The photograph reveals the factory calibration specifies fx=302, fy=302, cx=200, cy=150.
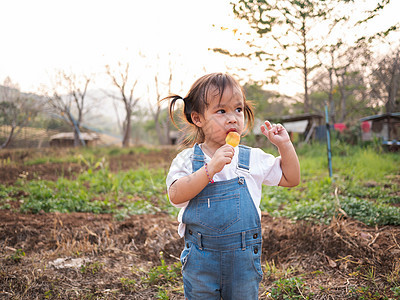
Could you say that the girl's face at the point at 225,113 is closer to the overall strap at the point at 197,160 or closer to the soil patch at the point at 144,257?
the overall strap at the point at 197,160

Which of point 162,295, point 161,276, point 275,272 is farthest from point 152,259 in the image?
Answer: point 275,272

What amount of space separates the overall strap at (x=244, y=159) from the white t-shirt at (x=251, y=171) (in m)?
0.02

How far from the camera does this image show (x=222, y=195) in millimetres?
1214

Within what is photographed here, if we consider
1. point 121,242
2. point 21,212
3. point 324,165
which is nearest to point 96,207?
point 21,212

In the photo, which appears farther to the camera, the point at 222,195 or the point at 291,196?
the point at 291,196

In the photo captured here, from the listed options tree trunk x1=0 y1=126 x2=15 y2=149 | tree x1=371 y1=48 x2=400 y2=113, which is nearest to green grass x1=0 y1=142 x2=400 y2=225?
tree trunk x1=0 y1=126 x2=15 y2=149

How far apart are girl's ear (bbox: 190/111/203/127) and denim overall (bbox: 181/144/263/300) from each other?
303 mm

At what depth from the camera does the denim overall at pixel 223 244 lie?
1188 millimetres

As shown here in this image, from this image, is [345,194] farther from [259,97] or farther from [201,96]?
[259,97]

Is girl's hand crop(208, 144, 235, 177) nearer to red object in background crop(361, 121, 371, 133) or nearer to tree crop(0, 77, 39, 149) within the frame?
tree crop(0, 77, 39, 149)

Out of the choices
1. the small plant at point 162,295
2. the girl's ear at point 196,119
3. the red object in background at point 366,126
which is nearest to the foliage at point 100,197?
the small plant at point 162,295

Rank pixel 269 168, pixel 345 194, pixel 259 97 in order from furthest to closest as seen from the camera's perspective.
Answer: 1. pixel 259 97
2. pixel 345 194
3. pixel 269 168

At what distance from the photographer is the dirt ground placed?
1.89 meters

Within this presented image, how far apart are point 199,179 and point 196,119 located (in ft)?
1.16
